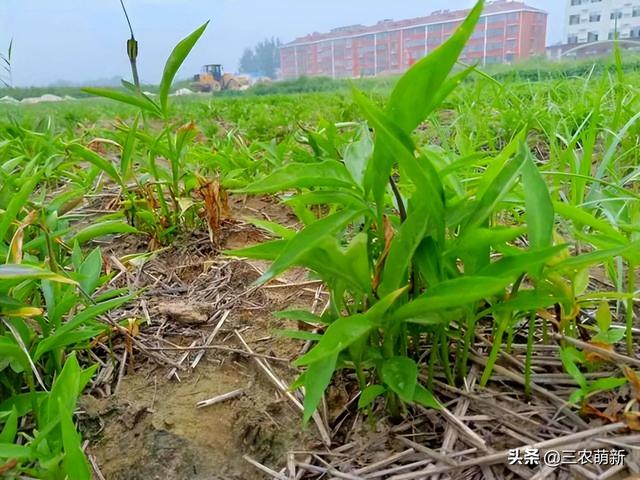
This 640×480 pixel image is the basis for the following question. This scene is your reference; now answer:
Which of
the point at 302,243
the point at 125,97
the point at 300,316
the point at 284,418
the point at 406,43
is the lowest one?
the point at 284,418

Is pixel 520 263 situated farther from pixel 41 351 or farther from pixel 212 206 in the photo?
pixel 212 206

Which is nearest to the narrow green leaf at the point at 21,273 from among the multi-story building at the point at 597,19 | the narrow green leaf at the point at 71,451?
the narrow green leaf at the point at 71,451

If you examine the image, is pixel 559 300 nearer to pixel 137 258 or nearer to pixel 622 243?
pixel 622 243

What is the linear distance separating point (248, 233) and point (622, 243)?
0.66 metres

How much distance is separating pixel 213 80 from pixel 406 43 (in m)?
1.10

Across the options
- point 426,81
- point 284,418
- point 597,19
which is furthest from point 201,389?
point 597,19

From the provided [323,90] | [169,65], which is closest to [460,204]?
[169,65]

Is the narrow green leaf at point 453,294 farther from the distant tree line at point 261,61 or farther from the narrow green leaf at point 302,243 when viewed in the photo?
the distant tree line at point 261,61

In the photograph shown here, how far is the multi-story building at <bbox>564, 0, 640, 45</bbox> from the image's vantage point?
1.91m

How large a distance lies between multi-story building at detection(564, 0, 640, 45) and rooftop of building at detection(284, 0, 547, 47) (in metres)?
0.19

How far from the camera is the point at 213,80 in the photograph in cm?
281

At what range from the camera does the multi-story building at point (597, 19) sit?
1914mm

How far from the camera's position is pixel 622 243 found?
466 millimetres

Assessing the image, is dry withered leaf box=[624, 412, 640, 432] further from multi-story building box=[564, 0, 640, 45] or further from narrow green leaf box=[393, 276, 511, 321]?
multi-story building box=[564, 0, 640, 45]
